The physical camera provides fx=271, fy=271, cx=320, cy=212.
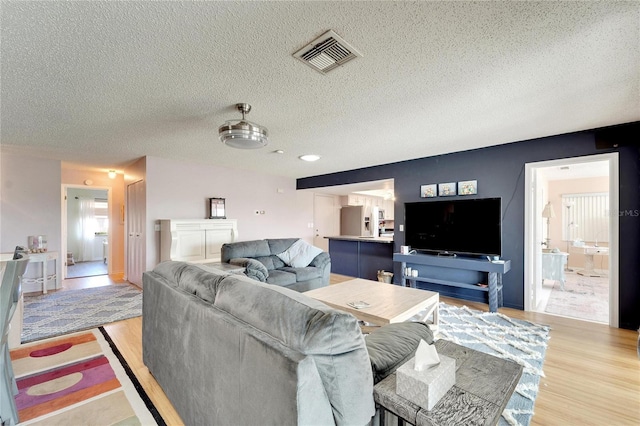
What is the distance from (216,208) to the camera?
5.27 m

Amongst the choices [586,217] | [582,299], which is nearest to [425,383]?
[582,299]

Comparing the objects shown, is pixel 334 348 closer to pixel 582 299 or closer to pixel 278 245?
pixel 278 245

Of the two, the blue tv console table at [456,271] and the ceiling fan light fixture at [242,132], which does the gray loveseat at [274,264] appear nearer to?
the blue tv console table at [456,271]

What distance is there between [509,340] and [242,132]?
11.0 ft

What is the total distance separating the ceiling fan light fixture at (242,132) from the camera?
7.95 ft

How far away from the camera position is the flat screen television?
12.8ft

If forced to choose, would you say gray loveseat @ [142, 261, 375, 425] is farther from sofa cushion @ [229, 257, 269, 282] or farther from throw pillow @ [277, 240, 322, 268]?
throw pillow @ [277, 240, 322, 268]

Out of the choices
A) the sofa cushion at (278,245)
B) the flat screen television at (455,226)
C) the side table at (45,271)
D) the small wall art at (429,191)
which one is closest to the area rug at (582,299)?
the flat screen television at (455,226)

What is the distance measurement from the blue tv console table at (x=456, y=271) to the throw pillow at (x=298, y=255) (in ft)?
4.83

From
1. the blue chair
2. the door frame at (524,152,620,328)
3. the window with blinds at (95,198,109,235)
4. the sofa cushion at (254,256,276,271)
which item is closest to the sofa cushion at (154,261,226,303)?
the blue chair

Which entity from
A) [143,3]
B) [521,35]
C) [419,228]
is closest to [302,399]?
[143,3]

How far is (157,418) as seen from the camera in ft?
5.53

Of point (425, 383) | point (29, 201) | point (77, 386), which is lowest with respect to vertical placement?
point (77, 386)

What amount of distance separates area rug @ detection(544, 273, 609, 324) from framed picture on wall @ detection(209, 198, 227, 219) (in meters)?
5.52
